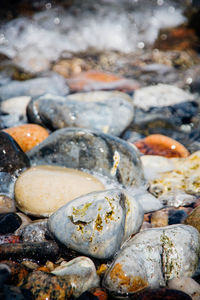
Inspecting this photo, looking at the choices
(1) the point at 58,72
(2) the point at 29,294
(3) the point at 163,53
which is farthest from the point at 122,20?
(2) the point at 29,294

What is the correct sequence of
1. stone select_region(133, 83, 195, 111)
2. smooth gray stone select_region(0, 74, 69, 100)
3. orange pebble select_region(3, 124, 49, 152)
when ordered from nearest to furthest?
1. orange pebble select_region(3, 124, 49, 152)
2. stone select_region(133, 83, 195, 111)
3. smooth gray stone select_region(0, 74, 69, 100)

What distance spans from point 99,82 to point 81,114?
7.87 feet

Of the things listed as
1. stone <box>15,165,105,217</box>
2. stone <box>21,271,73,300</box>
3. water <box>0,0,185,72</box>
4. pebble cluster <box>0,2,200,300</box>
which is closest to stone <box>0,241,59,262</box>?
pebble cluster <box>0,2,200,300</box>

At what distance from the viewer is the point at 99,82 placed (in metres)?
6.70

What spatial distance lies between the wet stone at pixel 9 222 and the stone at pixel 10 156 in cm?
75

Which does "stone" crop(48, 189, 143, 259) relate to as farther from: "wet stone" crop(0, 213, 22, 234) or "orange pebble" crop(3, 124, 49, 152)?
"orange pebble" crop(3, 124, 49, 152)

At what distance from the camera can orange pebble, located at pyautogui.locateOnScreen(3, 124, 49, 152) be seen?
415 cm

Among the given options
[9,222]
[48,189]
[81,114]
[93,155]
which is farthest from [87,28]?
[9,222]

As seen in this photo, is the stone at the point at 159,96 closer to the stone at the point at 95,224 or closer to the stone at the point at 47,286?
the stone at the point at 95,224

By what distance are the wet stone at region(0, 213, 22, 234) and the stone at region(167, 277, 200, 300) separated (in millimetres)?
1521

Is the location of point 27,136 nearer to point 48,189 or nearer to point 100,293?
point 48,189

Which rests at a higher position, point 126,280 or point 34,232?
point 126,280

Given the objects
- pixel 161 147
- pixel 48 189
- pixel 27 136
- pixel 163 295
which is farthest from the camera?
pixel 161 147

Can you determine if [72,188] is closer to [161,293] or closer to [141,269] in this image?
[141,269]
